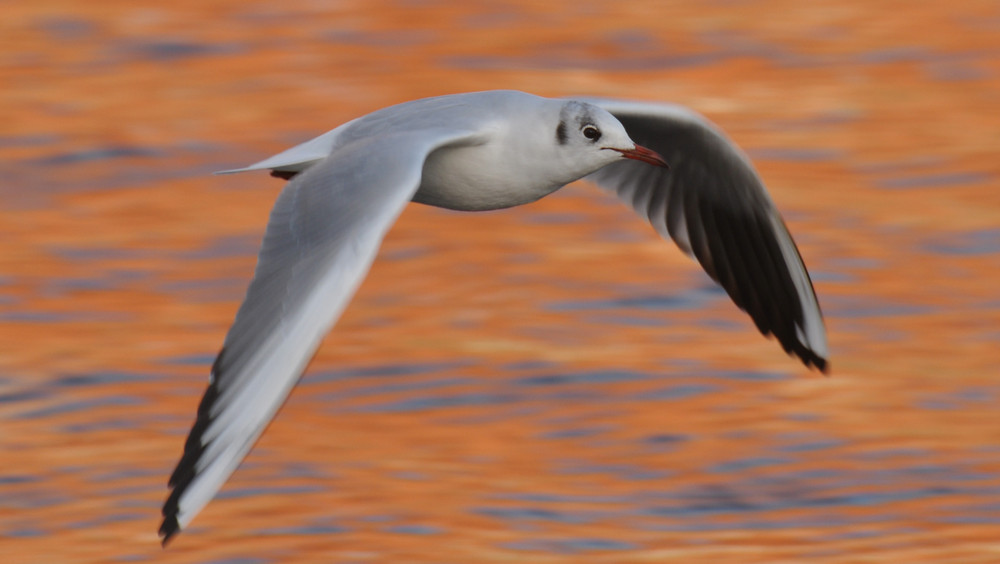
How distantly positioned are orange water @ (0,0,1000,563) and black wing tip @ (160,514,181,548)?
3.41m

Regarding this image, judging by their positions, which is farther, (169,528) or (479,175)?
(479,175)

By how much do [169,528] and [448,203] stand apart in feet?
5.63

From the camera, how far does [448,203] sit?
229 inches

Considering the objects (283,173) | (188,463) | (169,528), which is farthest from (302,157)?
(169,528)

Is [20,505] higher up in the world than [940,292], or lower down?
lower down

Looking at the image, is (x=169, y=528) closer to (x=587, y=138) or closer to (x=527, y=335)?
(x=587, y=138)

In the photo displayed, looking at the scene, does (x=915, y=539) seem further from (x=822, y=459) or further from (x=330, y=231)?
(x=330, y=231)

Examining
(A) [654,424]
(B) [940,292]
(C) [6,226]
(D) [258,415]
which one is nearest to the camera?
(D) [258,415]

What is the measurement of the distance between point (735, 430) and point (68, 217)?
5.08 m

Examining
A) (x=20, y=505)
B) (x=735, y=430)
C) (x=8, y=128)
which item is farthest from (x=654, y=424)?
(x=8, y=128)

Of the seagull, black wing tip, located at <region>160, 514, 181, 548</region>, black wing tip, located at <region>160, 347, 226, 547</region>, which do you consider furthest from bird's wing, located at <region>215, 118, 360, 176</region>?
black wing tip, located at <region>160, 514, 181, 548</region>

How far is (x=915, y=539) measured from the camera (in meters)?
8.20

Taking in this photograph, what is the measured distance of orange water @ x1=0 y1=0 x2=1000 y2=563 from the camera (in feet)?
27.3

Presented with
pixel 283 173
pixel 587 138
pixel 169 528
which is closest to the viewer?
pixel 169 528
